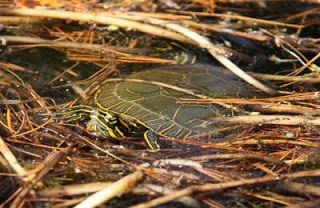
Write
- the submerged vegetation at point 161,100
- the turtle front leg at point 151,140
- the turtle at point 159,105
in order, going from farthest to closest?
the turtle at point 159,105
the turtle front leg at point 151,140
the submerged vegetation at point 161,100

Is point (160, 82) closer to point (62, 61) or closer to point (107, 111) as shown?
point (107, 111)

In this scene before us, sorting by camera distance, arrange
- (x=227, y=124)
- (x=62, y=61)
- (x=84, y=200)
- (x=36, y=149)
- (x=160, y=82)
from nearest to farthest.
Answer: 1. (x=84, y=200)
2. (x=36, y=149)
3. (x=227, y=124)
4. (x=160, y=82)
5. (x=62, y=61)

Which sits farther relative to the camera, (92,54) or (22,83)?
(92,54)

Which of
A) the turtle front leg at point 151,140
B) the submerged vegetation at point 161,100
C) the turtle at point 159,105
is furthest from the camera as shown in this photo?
the turtle at point 159,105

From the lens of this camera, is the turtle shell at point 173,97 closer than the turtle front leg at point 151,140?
No

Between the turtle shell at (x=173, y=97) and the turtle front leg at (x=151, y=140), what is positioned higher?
the turtle shell at (x=173, y=97)

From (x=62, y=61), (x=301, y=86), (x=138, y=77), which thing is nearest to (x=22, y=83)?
(x=62, y=61)

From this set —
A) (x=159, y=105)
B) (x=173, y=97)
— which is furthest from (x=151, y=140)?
(x=173, y=97)
